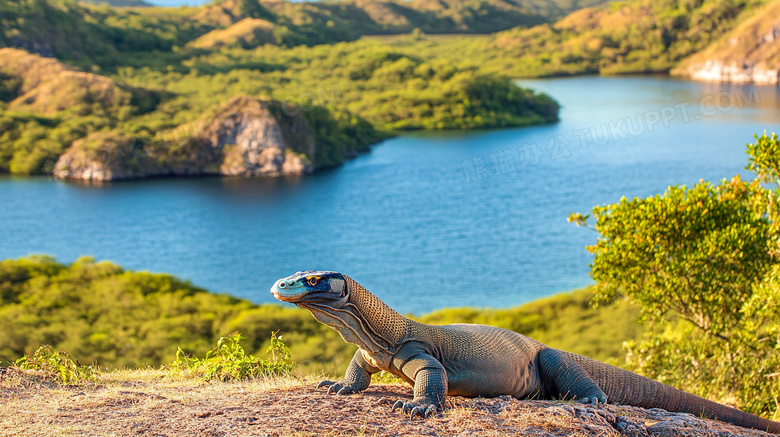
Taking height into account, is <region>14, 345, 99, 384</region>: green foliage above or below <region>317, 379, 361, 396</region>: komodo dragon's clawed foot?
below

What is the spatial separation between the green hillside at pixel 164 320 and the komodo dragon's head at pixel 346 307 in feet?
69.2

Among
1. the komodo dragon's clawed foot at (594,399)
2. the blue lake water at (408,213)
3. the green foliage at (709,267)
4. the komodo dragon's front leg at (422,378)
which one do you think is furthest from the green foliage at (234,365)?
the blue lake water at (408,213)

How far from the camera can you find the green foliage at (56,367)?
902 centimetres

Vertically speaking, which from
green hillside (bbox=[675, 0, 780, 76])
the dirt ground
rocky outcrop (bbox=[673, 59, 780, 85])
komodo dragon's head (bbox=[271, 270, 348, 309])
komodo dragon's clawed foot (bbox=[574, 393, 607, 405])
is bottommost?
komodo dragon's clawed foot (bbox=[574, 393, 607, 405])

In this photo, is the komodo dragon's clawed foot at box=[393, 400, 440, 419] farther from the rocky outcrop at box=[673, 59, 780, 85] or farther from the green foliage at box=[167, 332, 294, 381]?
the rocky outcrop at box=[673, 59, 780, 85]

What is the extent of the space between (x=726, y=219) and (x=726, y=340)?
254cm

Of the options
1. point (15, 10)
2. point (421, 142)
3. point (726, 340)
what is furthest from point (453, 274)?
point (15, 10)

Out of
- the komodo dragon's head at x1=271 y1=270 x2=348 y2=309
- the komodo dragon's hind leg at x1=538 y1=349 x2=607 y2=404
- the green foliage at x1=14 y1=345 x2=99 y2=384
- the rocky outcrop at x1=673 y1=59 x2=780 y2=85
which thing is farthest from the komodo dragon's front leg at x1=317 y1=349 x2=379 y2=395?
the rocky outcrop at x1=673 y1=59 x2=780 y2=85

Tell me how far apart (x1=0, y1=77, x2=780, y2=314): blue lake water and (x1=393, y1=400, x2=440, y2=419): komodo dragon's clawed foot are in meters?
34.4

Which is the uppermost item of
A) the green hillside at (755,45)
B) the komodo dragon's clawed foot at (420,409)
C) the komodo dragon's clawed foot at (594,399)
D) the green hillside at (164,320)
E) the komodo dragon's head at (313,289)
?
the green hillside at (755,45)

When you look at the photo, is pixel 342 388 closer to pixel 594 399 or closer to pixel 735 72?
pixel 594 399

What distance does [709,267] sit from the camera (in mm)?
14719

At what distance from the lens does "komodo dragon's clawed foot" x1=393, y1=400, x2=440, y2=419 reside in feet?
23.1

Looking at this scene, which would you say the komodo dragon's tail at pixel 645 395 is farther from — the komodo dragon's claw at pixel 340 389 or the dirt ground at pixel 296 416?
the komodo dragon's claw at pixel 340 389
